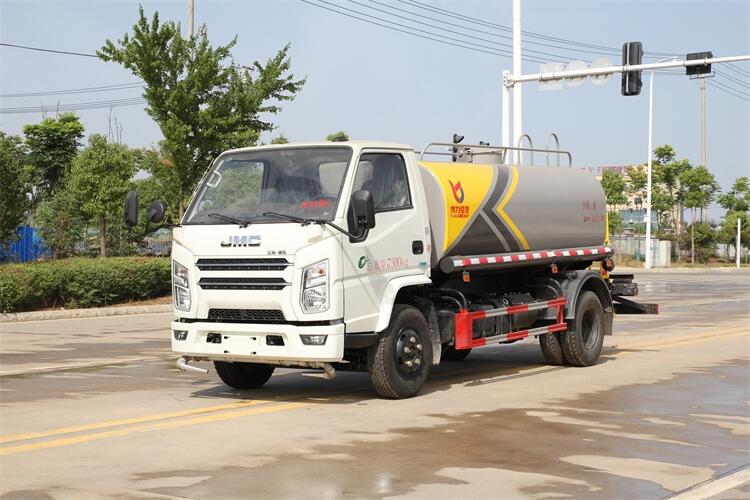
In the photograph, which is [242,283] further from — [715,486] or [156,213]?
[715,486]

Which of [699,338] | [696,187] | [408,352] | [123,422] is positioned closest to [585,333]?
[408,352]

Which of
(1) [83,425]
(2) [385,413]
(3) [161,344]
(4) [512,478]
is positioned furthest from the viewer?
(3) [161,344]

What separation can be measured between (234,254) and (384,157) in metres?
2.00

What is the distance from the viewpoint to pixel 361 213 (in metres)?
9.70

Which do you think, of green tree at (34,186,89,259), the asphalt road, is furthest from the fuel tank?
green tree at (34,186,89,259)

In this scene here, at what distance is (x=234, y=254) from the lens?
33.0 ft

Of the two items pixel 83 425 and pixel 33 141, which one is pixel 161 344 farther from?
pixel 33 141

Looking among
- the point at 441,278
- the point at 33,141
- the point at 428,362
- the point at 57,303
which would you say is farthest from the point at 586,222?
the point at 33,141

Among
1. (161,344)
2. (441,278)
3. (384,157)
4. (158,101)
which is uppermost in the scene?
(158,101)

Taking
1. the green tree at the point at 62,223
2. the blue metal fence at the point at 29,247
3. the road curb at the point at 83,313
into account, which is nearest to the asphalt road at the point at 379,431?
the road curb at the point at 83,313

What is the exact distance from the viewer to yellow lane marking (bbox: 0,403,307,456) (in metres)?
8.05

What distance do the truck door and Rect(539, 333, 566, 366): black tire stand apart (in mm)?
3392

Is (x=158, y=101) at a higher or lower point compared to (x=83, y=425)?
higher

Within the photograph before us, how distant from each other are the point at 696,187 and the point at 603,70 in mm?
38943
